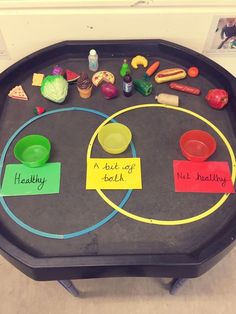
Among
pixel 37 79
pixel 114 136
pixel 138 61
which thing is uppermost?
pixel 138 61

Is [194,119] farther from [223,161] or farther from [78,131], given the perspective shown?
[78,131]

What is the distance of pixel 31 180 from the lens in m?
0.72

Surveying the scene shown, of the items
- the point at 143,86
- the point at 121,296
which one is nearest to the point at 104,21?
the point at 143,86

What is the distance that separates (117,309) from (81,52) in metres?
0.89

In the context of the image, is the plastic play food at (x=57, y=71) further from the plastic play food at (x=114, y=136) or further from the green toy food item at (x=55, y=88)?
the plastic play food at (x=114, y=136)

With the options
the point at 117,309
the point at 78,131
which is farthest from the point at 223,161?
the point at 117,309

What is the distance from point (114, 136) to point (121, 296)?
643 mm

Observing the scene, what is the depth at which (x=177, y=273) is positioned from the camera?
650mm

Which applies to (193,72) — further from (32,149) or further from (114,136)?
(32,149)

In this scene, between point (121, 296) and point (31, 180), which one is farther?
point (121, 296)

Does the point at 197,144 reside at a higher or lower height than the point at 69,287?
higher

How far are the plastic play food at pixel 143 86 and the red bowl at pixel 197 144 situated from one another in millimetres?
171

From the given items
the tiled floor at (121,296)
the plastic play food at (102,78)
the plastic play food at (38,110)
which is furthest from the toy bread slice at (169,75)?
the tiled floor at (121,296)

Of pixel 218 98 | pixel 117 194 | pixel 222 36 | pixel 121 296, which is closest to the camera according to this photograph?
pixel 117 194
